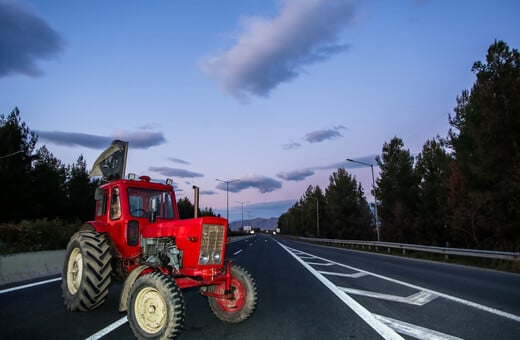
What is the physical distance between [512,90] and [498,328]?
20.1 m

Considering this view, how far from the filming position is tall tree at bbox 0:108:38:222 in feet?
110

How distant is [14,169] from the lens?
34438mm

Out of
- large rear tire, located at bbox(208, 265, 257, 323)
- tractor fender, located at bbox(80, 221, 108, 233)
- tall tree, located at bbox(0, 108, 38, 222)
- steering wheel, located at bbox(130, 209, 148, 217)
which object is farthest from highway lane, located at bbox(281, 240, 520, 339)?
tall tree, located at bbox(0, 108, 38, 222)

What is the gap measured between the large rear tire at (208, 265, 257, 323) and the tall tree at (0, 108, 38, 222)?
3458 cm

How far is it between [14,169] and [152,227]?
36.4m

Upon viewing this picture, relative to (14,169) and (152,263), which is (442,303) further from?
(14,169)

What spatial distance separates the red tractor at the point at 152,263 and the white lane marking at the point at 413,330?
6.90 ft

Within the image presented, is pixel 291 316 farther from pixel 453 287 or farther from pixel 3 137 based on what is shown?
pixel 3 137

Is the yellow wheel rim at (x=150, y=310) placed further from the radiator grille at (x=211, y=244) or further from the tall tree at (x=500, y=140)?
the tall tree at (x=500, y=140)

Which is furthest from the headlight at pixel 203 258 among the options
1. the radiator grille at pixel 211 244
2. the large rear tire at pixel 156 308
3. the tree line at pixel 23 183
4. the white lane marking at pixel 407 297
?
the tree line at pixel 23 183

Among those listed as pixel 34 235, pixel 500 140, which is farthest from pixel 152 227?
pixel 500 140

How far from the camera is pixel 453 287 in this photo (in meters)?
8.75

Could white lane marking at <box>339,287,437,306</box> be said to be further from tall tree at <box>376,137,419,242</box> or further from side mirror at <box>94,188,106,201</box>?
tall tree at <box>376,137,419,242</box>

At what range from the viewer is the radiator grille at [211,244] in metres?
5.24
